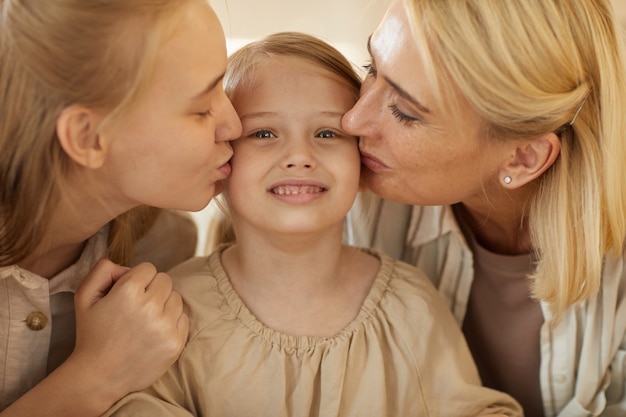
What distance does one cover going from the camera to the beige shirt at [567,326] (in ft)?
5.22

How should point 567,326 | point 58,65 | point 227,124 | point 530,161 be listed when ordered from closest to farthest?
point 58,65, point 227,124, point 530,161, point 567,326

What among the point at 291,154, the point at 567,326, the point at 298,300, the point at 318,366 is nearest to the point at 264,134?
the point at 291,154

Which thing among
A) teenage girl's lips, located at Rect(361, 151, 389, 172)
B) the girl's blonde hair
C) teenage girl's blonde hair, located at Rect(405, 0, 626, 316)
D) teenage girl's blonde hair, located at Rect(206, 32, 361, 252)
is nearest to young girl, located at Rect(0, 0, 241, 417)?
the girl's blonde hair

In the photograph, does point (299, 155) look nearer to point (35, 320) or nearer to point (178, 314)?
point (178, 314)

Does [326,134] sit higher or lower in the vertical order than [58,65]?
lower

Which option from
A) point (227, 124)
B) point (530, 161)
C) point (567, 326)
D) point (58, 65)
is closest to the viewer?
point (58, 65)

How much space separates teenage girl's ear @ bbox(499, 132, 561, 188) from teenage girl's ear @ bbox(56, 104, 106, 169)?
2.36 feet

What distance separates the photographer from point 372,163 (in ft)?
4.77

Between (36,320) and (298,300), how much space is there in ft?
1.49

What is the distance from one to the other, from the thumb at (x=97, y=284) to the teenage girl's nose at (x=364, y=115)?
47 centimetres

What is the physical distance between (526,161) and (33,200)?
2.79ft

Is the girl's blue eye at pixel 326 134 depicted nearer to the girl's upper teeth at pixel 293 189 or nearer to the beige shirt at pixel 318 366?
the girl's upper teeth at pixel 293 189

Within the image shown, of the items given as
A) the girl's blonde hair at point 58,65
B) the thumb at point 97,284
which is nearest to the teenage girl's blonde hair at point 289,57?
the girl's blonde hair at point 58,65

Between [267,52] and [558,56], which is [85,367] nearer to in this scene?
[267,52]
